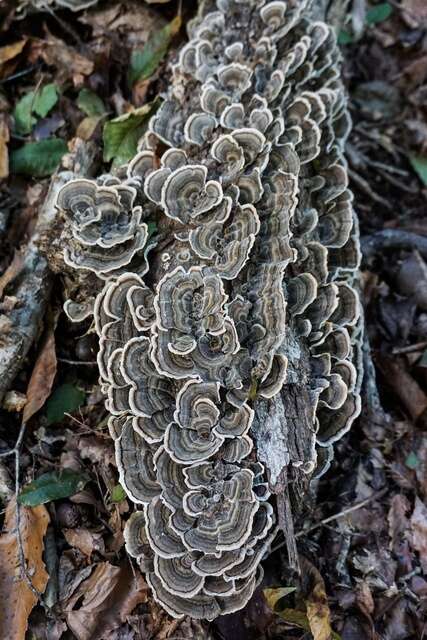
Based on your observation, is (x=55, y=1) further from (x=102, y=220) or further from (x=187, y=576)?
(x=187, y=576)

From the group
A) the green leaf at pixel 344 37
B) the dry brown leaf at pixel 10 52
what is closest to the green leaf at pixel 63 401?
the dry brown leaf at pixel 10 52

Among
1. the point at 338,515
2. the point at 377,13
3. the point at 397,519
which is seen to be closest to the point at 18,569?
the point at 338,515

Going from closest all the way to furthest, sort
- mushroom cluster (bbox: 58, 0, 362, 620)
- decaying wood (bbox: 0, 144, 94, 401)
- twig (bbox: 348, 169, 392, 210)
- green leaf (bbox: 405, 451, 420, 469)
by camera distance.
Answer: mushroom cluster (bbox: 58, 0, 362, 620)
decaying wood (bbox: 0, 144, 94, 401)
green leaf (bbox: 405, 451, 420, 469)
twig (bbox: 348, 169, 392, 210)

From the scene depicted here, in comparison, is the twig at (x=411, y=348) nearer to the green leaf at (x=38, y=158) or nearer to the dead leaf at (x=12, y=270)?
the dead leaf at (x=12, y=270)

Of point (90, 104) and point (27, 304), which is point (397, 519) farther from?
point (90, 104)

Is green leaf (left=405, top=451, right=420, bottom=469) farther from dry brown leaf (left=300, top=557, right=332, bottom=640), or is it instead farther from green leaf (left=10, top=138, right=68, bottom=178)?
green leaf (left=10, top=138, right=68, bottom=178)

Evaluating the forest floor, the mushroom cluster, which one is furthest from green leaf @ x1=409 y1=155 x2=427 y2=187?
the mushroom cluster
